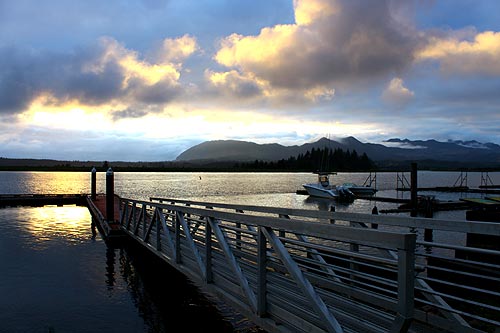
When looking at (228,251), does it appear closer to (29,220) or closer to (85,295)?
(85,295)

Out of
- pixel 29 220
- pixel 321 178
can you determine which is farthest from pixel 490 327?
pixel 321 178

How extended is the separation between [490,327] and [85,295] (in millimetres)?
9567

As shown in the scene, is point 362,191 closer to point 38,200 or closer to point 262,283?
point 38,200

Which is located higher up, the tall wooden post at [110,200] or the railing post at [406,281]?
the railing post at [406,281]

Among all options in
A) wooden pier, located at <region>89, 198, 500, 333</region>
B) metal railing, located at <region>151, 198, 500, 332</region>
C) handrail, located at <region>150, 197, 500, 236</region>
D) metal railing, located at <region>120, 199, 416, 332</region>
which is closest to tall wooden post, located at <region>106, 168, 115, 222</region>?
metal railing, located at <region>151, 198, 500, 332</region>

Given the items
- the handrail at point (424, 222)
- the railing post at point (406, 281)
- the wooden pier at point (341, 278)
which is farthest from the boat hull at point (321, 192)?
the railing post at point (406, 281)

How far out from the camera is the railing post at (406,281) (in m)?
3.20

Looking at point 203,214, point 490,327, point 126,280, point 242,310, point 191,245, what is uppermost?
point 203,214

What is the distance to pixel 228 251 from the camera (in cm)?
671

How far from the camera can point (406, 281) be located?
3238 millimetres

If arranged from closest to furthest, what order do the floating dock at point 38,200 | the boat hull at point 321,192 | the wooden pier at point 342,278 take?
1. the wooden pier at point 342,278
2. the floating dock at point 38,200
3. the boat hull at point 321,192

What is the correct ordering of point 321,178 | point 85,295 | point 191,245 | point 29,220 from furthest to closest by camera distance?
1. point 321,178
2. point 29,220
3. point 85,295
4. point 191,245

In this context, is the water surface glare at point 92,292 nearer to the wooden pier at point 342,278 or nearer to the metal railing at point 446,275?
the wooden pier at point 342,278

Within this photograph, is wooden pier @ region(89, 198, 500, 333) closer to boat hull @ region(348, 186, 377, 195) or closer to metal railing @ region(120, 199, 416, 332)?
metal railing @ region(120, 199, 416, 332)
